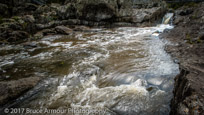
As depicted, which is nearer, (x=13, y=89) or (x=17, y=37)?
(x=13, y=89)

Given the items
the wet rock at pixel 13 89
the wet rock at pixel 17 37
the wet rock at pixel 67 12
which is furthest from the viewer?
the wet rock at pixel 67 12

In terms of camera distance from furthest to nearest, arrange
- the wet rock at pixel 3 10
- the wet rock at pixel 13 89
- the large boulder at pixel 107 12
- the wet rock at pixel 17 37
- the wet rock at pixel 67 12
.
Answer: the wet rock at pixel 3 10 → the wet rock at pixel 67 12 → the large boulder at pixel 107 12 → the wet rock at pixel 17 37 → the wet rock at pixel 13 89

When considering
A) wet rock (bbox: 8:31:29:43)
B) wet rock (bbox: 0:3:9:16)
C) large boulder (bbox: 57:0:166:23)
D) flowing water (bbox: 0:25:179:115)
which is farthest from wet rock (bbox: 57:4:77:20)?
flowing water (bbox: 0:25:179:115)

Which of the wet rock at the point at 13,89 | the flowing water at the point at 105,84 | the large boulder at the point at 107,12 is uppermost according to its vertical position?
the large boulder at the point at 107,12

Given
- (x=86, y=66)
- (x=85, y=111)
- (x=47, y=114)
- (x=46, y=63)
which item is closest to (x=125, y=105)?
(x=85, y=111)

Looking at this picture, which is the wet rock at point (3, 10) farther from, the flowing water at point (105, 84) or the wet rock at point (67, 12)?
the flowing water at point (105, 84)

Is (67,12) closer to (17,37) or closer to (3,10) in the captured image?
(17,37)

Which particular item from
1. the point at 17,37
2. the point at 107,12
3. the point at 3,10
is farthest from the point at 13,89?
the point at 3,10

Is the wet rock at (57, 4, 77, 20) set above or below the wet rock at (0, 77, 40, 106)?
above

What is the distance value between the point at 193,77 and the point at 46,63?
7430mm

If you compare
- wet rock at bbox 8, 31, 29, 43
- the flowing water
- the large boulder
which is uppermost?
the large boulder

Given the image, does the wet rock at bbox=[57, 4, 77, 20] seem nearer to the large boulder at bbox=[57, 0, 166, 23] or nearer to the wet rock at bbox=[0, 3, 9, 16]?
the large boulder at bbox=[57, 0, 166, 23]

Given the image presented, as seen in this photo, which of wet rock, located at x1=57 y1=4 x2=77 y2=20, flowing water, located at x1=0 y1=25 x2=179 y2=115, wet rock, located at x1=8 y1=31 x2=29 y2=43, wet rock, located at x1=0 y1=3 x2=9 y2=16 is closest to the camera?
flowing water, located at x1=0 y1=25 x2=179 y2=115

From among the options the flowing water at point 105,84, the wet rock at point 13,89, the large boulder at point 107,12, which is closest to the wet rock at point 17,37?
the flowing water at point 105,84
